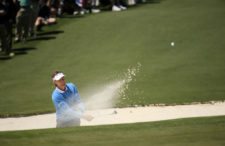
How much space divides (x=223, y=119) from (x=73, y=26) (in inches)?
583

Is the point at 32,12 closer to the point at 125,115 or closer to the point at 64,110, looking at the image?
the point at 125,115

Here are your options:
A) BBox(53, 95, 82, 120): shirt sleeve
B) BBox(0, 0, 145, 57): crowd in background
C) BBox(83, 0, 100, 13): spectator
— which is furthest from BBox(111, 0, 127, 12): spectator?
BBox(53, 95, 82, 120): shirt sleeve

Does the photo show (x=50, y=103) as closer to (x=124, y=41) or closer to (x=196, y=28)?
(x=124, y=41)

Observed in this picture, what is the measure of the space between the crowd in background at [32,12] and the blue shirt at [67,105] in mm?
10271

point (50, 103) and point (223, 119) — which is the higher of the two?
point (223, 119)

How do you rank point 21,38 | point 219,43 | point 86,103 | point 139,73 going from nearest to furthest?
point 86,103 → point 139,73 → point 219,43 → point 21,38

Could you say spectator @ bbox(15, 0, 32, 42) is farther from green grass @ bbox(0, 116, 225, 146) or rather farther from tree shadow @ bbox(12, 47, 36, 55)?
green grass @ bbox(0, 116, 225, 146)

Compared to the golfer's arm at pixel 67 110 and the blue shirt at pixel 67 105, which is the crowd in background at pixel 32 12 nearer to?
the blue shirt at pixel 67 105

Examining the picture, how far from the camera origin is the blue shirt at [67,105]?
9.87m

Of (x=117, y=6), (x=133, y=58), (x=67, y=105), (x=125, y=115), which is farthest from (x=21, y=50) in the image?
(x=67, y=105)

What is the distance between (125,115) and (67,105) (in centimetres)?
315

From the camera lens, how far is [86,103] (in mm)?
14258

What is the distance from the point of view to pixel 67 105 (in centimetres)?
998

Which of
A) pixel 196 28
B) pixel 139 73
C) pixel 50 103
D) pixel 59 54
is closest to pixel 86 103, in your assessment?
pixel 50 103
